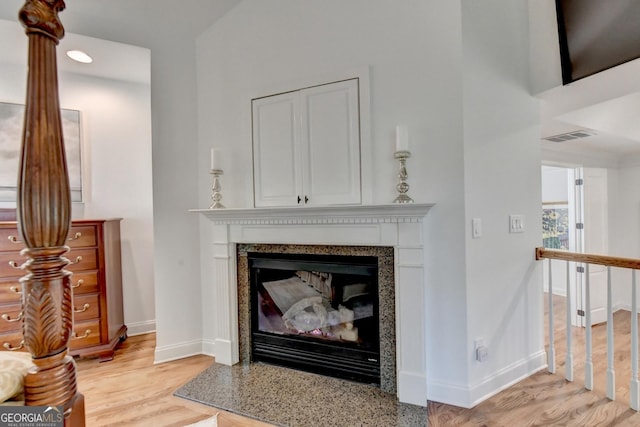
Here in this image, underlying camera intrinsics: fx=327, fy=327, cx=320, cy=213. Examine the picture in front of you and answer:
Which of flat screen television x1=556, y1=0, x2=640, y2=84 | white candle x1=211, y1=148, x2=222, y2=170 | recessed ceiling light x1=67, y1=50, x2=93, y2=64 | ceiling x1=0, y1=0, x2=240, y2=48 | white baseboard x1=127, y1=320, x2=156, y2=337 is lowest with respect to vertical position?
white baseboard x1=127, y1=320, x2=156, y2=337

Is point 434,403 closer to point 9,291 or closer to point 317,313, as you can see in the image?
point 317,313

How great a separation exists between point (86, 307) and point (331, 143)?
7.97 ft

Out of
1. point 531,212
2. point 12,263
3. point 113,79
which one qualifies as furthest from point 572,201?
point 12,263

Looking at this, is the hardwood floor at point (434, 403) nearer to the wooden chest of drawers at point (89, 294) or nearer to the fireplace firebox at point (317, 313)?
the wooden chest of drawers at point (89, 294)

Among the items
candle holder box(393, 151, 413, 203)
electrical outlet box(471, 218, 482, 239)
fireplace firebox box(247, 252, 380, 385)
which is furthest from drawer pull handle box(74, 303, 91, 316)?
electrical outlet box(471, 218, 482, 239)

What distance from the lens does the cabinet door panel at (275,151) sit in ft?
8.30

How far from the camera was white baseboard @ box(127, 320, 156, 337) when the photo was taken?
3377 mm

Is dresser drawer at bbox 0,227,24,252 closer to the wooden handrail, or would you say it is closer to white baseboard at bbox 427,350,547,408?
white baseboard at bbox 427,350,547,408

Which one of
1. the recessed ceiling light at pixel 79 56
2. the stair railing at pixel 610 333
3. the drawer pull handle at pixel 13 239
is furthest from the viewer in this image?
the recessed ceiling light at pixel 79 56

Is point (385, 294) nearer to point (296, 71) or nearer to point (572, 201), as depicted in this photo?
point (296, 71)

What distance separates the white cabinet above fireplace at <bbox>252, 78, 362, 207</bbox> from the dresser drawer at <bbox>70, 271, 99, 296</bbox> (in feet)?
5.03

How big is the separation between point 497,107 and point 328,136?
3.91 feet

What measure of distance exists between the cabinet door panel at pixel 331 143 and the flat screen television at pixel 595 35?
151 cm

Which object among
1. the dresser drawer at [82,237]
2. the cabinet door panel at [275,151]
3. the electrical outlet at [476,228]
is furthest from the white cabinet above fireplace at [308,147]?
the dresser drawer at [82,237]
